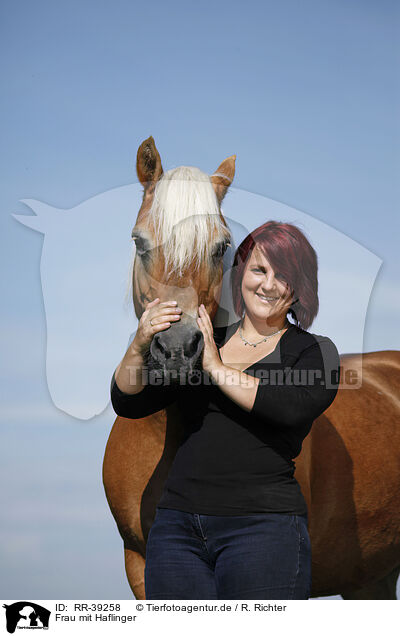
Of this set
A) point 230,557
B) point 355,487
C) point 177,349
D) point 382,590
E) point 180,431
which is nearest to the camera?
point 230,557

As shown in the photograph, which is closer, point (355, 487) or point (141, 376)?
point (141, 376)

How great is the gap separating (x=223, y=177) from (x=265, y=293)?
0.51 meters

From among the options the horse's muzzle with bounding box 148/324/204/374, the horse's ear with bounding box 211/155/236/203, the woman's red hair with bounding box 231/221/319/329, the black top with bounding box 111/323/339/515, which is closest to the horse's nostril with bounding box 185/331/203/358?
the horse's muzzle with bounding box 148/324/204/374

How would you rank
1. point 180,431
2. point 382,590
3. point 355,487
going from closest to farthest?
point 180,431, point 355,487, point 382,590

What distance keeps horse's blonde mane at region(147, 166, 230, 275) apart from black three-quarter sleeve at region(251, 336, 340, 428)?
457 mm

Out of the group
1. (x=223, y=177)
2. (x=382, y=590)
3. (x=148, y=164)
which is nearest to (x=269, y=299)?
(x=223, y=177)

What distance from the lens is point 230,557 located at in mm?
1631

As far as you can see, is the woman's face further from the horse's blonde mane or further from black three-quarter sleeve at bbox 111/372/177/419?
black three-quarter sleeve at bbox 111/372/177/419

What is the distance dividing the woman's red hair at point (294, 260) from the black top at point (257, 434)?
0.52ft

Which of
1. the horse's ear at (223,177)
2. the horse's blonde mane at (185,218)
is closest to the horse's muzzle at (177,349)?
the horse's blonde mane at (185,218)

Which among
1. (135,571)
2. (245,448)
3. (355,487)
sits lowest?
(135,571)

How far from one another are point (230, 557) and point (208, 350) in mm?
551

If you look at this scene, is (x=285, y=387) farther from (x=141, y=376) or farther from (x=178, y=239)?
(x=178, y=239)

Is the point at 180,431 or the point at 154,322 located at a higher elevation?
the point at 154,322
